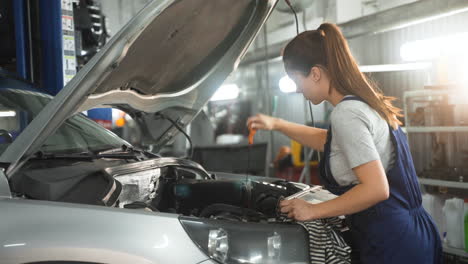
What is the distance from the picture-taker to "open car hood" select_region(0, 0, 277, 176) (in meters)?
1.56

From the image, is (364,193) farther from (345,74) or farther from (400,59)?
(400,59)

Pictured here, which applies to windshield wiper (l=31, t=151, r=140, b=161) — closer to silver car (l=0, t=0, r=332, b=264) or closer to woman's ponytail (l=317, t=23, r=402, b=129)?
silver car (l=0, t=0, r=332, b=264)

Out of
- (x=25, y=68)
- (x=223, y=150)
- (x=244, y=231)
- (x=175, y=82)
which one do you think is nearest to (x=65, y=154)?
(x=175, y=82)

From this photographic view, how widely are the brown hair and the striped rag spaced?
46 centimetres

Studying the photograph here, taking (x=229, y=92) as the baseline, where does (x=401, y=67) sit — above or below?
below

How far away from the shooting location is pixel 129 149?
2.38 metres

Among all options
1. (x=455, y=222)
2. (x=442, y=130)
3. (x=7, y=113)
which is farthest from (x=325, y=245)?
(x=442, y=130)

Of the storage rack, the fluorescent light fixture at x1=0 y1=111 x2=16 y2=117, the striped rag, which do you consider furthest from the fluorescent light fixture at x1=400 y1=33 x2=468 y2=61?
the fluorescent light fixture at x1=0 y1=111 x2=16 y2=117

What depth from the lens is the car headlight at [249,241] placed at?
4.86 feet

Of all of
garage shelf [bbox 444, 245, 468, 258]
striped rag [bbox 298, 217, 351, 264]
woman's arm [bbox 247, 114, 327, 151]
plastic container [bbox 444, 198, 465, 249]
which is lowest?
garage shelf [bbox 444, 245, 468, 258]

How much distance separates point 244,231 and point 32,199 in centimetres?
81

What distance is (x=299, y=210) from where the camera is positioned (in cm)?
156

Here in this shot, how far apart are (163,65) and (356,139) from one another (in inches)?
45.9

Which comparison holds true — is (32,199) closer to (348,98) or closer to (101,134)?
(101,134)
